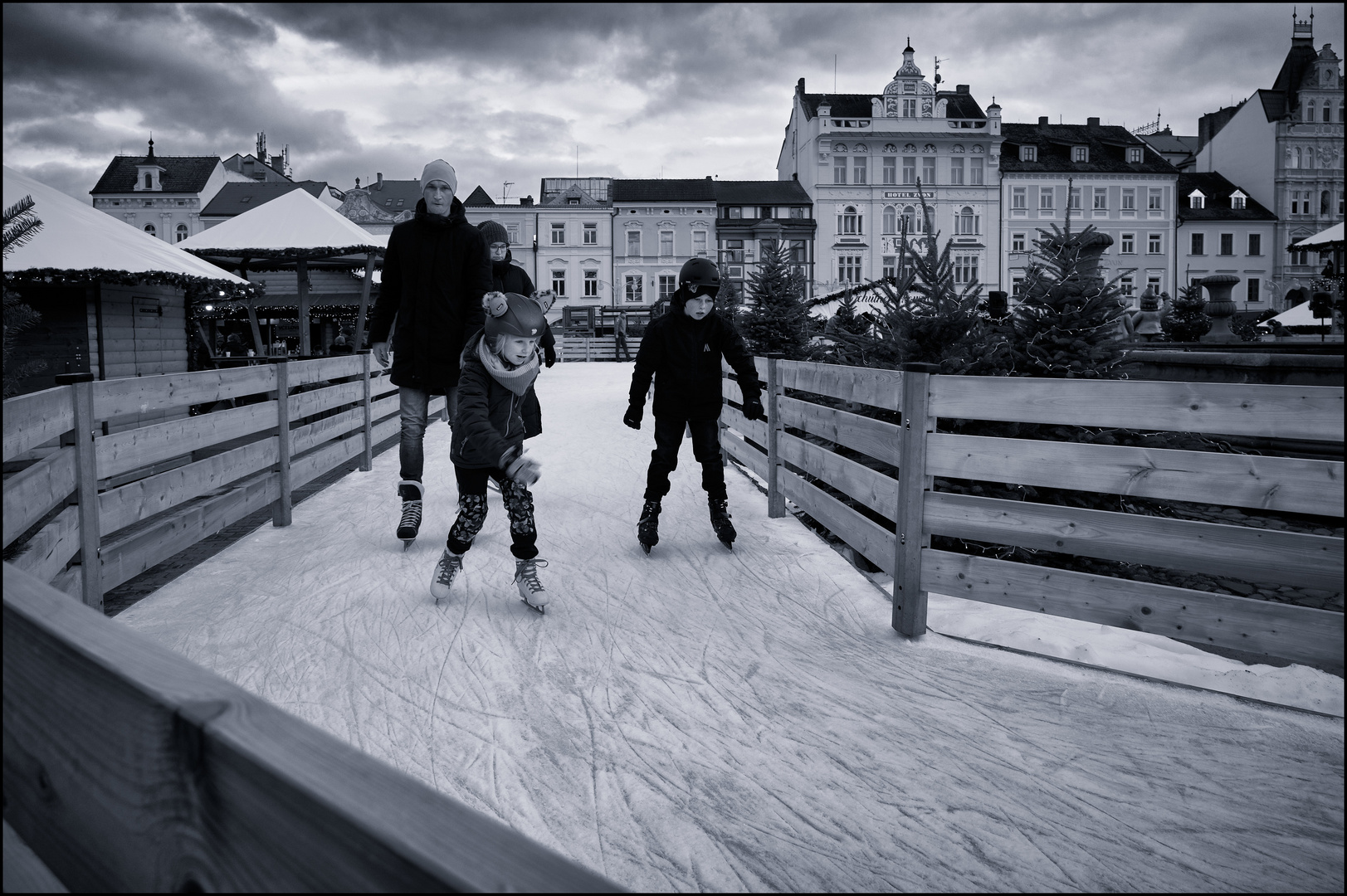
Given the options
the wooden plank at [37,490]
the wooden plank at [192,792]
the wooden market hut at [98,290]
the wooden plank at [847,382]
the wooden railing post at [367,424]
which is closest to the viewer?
the wooden plank at [192,792]

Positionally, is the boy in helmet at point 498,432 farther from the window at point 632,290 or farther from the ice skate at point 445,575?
the window at point 632,290

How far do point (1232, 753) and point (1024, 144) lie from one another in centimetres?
5698

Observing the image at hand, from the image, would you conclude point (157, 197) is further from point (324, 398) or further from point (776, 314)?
point (324, 398)

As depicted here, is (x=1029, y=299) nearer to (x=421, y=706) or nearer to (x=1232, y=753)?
(x=1232, y=753)

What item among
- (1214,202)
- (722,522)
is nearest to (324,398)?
(722,522)

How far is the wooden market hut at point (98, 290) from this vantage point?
30.0 ft

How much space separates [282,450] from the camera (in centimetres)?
683

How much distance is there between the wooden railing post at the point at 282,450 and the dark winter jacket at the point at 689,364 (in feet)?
8.64

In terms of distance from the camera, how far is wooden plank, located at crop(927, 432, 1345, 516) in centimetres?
308

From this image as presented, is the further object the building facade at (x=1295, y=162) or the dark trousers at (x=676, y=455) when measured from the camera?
the building facade at (x=1295, y=162)

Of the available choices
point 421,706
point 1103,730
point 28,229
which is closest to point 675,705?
point 421,706

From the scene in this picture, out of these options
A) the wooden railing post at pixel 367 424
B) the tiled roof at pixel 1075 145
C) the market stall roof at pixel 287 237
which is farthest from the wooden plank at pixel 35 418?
the tiled roof at pixel 1075 145

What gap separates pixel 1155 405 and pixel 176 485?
460cm

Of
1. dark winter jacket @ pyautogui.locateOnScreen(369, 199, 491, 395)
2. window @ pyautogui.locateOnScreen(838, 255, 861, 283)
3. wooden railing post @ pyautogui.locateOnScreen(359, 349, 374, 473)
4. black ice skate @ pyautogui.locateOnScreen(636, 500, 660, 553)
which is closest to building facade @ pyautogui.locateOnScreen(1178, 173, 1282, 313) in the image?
window @ pyautogui.locateOnScreen(838, 255, 861, 283)
